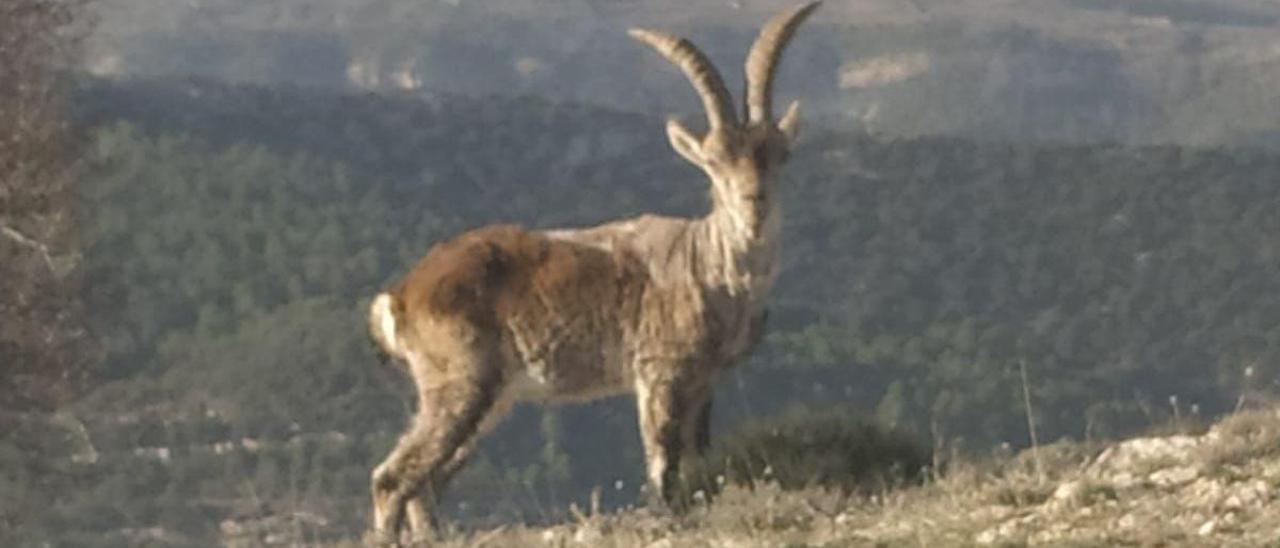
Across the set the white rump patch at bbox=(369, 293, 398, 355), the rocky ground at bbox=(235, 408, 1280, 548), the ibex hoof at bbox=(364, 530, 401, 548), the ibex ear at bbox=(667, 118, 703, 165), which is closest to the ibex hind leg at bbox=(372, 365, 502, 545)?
the ibex hoof at bbox=(364, 530, 401, 548)

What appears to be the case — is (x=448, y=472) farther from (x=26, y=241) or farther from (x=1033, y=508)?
(x=26, y=241)

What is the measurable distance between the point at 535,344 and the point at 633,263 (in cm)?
57

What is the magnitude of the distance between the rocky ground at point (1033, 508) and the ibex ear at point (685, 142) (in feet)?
5.99

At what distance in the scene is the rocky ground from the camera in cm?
811

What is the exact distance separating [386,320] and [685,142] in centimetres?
157

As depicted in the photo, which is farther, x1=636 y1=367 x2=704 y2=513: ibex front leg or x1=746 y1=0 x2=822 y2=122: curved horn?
x1=746 y1=0 x2=822 y2=122: curved horn

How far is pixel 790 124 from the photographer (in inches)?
468

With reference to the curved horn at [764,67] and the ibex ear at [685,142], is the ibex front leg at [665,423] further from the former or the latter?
the curved horn at [764,67]

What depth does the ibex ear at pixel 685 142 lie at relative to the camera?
38.6ft

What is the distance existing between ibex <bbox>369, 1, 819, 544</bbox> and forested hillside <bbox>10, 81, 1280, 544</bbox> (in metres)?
8.04

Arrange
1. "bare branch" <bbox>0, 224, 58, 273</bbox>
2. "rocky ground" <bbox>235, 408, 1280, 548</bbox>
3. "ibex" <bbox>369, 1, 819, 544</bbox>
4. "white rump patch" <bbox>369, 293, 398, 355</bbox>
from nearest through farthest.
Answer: "rocky ground" <bbox>235, 408, 1280, 548</bbox>
"ibex" <bbox>369, 1, 819, 544</bbox>
"white rump patch" <bbox>369, 293, 398, 355</bbox>
"bare branch" <bbox>0, 224, 58, 273</bbox>

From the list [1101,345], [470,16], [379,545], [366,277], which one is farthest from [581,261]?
[470,16]

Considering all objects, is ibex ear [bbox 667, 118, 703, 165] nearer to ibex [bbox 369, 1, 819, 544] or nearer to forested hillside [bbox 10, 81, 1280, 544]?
ibex [bbox 369, 1, 819, 544]

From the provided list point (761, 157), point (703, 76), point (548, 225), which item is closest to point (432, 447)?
point (761, 157)
